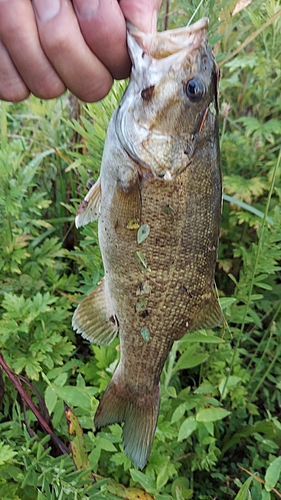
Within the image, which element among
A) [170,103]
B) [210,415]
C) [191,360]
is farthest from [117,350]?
[170,103]

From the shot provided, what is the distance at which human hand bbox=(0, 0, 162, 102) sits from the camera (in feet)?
3.37

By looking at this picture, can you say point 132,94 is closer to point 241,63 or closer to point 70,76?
point 70,76

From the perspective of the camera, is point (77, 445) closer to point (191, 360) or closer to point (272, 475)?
point (191, 360)

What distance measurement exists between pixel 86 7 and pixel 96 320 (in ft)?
3.17

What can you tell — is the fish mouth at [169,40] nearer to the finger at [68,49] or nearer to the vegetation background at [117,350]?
the finger at [68,49]

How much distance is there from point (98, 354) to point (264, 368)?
3.08 feet

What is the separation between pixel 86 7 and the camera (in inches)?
40.7

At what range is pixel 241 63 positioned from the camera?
7.47ft

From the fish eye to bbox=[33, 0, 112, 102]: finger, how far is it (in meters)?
0.24

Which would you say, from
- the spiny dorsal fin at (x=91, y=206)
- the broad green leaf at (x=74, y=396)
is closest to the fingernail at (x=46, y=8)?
the spiny dorsal fin at (x=91, y=206)

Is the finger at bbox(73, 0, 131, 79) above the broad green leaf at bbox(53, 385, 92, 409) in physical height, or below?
above

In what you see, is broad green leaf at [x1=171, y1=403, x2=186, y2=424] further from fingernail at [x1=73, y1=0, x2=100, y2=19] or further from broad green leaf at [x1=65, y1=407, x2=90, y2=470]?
fingernail at [x1=73, y1=0, x2=100, y2=19]

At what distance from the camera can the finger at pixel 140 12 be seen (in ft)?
3.47

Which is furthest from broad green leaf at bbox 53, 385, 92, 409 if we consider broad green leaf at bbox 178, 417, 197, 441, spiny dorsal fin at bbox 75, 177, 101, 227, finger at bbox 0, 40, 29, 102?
finger at bbox 0, 40, 29, 102
